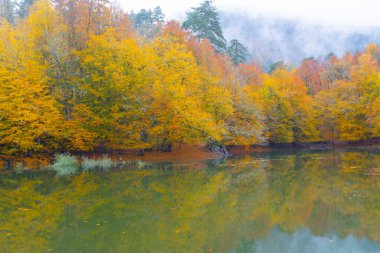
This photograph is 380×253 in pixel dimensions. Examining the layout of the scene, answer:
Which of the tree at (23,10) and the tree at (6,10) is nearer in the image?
the tree at (6,10)

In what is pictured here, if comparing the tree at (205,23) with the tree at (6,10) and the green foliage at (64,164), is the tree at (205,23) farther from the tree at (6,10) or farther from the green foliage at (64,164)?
the green foliage at (64,164)

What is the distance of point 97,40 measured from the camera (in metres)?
29.7

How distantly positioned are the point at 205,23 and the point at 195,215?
46070mm

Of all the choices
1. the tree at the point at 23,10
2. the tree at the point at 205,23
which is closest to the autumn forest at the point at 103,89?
the tree at the point at 23,10

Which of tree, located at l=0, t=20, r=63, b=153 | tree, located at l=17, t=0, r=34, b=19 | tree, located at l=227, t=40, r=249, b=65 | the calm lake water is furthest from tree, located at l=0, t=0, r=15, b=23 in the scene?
tree, located at l=227, t=40, r=249, b=65

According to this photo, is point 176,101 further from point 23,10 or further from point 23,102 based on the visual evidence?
point 23,10

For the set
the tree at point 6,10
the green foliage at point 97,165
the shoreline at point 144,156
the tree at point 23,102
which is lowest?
the green foliage at point 97,165

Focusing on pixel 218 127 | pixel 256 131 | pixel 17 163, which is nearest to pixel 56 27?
pixel 17 163

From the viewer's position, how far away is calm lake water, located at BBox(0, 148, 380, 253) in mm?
8578

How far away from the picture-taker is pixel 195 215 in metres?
11.2

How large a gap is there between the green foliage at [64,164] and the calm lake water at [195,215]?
5.45 meters

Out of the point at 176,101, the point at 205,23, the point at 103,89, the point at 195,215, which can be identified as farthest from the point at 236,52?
the point at 195,215

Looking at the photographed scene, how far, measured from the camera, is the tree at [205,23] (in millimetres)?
54062

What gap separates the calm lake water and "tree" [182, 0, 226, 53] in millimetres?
38717
